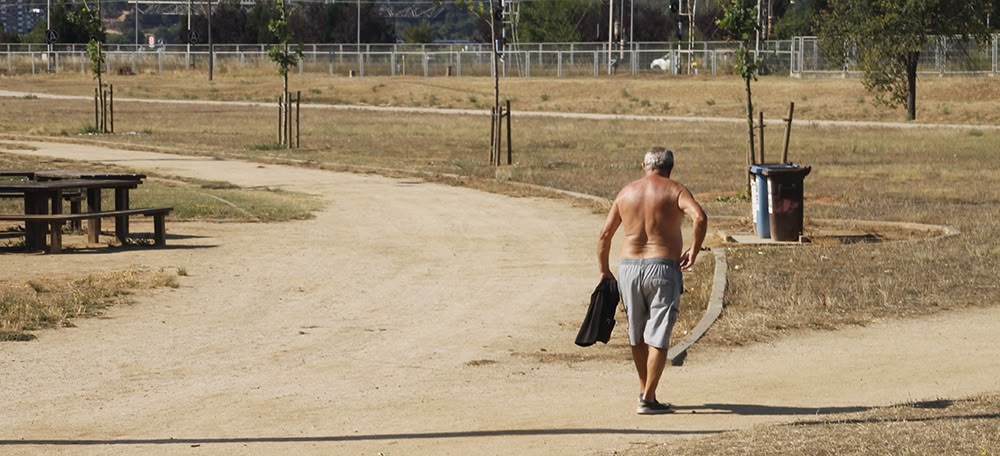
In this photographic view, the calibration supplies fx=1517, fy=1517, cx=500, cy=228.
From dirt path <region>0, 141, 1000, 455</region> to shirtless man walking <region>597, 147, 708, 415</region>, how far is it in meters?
0.43

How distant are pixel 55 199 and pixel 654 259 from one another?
1030 centimetres

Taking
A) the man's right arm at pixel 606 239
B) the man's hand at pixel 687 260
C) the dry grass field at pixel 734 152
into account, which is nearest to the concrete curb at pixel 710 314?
the dry grass field at pixel 734 152

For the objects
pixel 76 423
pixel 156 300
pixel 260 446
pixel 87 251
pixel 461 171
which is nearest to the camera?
pixel 260 446

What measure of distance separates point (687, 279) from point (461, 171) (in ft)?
45.0

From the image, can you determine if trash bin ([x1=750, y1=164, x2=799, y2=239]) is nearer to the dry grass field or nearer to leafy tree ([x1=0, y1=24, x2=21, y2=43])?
the dry grass field

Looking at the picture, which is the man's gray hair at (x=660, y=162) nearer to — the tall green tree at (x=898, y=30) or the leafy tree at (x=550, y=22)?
the tall green tree at (x=898, y=30)

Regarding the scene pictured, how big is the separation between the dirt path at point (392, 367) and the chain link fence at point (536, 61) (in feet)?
144

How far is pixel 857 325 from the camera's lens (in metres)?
12.4

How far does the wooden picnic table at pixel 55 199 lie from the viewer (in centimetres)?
1664

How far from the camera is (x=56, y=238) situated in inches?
650

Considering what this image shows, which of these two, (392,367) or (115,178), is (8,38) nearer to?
(115,178)

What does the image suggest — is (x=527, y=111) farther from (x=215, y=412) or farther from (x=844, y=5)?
(x=215, y=412)

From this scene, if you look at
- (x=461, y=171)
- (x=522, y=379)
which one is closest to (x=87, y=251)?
(x=522, y=379)

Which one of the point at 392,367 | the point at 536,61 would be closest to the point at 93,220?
the point at 392,367
